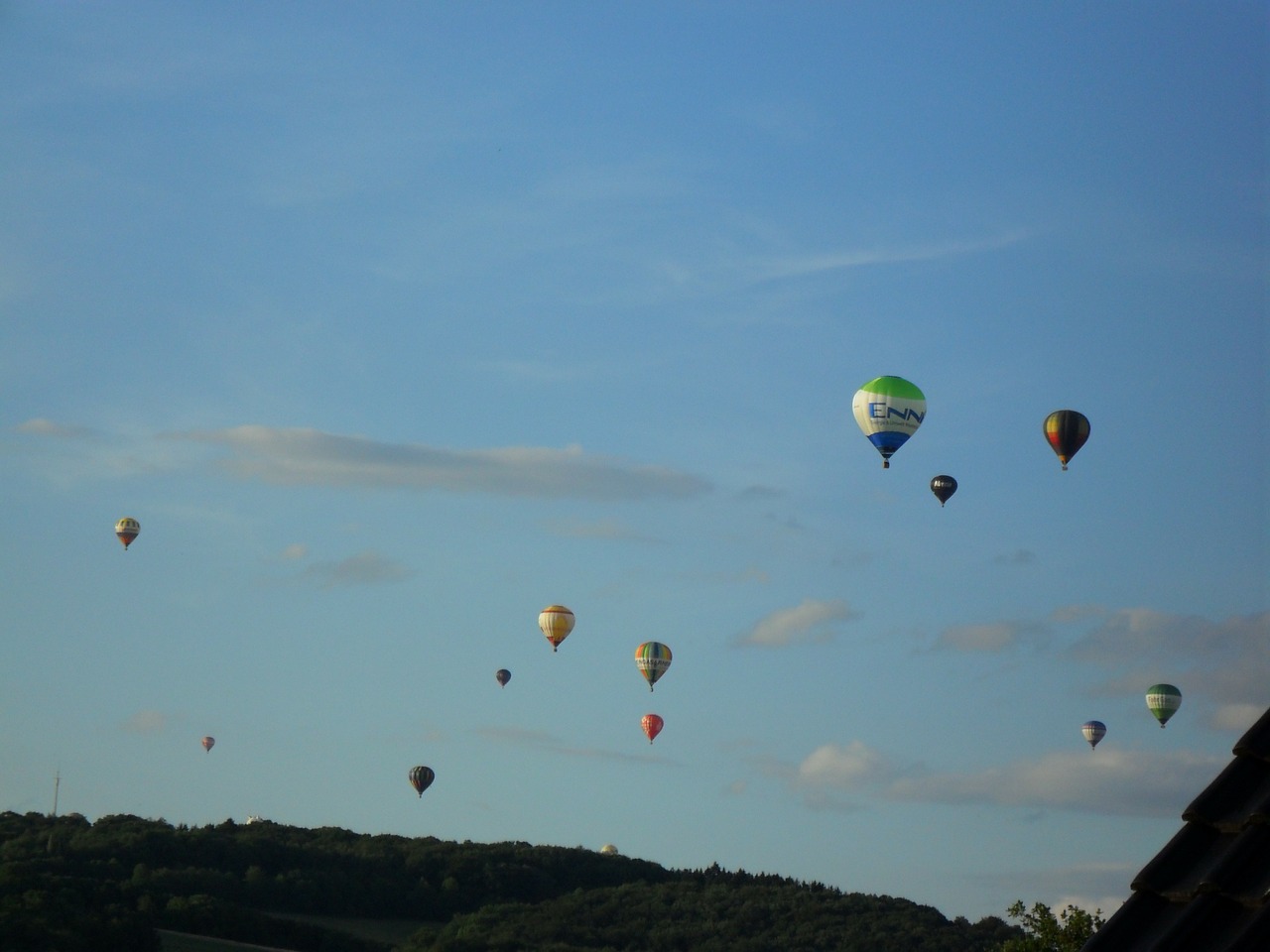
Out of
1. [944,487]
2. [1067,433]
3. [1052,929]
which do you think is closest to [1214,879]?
[1052,929]

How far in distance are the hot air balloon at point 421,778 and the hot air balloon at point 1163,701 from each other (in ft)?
141

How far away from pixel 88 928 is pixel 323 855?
48.5 meters

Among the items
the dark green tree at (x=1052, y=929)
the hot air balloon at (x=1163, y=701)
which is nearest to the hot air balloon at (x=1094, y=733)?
the hot air balloon at (x=1163, y=701)

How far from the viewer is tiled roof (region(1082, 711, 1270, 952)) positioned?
4.43m

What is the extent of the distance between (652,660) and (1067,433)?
92.7 ft

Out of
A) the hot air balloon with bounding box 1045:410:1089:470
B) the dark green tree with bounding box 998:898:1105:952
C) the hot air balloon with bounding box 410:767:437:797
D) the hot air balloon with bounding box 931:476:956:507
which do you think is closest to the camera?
the dark green tree with bounding box 998:898:1105:952

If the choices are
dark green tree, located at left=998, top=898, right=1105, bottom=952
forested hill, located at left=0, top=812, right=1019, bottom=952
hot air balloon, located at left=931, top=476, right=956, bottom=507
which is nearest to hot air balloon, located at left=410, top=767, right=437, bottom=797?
forested hill, located at left=0, top=812, right=1019, bottom=952

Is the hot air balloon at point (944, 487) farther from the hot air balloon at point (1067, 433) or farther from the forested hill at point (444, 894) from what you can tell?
the forested hill at point (444, 894)

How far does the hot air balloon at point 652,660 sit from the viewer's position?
284 ft

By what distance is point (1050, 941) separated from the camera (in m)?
41.6

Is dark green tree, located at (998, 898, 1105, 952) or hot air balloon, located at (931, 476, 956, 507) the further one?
hot air balloon, located at (931, 476, 956, 507)

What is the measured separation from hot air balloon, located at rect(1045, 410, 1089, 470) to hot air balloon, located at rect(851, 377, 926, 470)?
21.1 ft

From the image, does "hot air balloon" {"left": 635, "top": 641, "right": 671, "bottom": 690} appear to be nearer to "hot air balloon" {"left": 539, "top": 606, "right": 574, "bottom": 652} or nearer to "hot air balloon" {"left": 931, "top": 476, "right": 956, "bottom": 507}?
"hot air balloon" {"left": 539, "top": 606, "right": 574, "bottom": 652}

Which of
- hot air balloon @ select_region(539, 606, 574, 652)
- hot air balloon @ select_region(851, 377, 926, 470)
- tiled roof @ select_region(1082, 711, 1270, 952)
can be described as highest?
hot air balloon @ select_region(851, 377, 926, 470)
